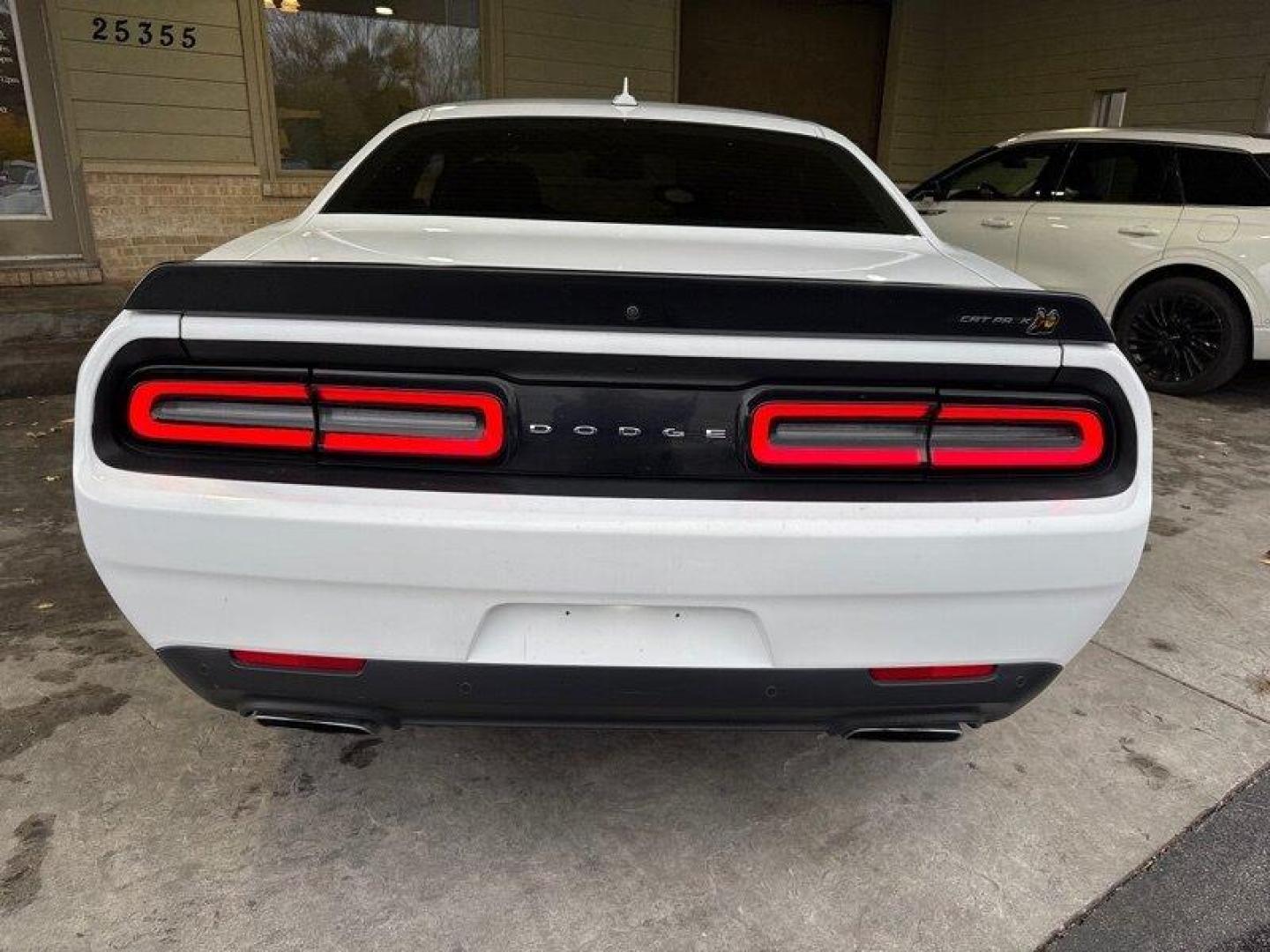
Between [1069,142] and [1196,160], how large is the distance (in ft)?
2.89

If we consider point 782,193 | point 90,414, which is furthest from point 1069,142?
point 90,414

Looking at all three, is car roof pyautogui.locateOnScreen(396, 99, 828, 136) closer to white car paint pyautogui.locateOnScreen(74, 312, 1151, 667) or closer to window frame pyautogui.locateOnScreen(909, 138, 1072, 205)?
white car paint pyautogui.locateOnScreen(74, 312, 1151, 667)

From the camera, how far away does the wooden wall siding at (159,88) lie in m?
6.93

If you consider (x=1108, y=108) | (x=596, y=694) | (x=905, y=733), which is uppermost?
(x=1108, y=108)

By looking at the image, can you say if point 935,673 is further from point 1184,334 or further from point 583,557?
point 1184,334

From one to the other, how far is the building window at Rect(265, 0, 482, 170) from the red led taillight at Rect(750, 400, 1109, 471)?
7784 mm

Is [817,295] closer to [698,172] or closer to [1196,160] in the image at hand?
[698,172]

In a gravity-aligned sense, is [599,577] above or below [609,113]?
below

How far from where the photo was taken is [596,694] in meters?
1.62

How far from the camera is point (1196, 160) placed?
585 centimetres

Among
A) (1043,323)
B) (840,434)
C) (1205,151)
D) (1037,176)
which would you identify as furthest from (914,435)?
(1037,176)

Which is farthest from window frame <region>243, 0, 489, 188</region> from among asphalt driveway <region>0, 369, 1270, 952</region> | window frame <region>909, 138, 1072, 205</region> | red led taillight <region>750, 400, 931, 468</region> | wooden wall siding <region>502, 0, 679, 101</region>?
red led taillight <region>750, 400, 931, 468</region>

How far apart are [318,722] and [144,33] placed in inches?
293

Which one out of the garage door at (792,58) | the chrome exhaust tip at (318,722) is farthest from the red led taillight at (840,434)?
the garage door at (792,58)
